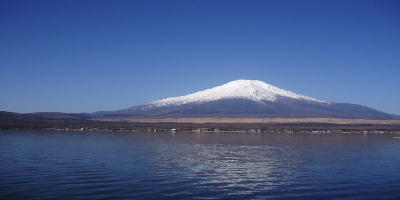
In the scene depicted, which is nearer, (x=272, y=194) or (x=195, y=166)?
(x=272, y=194)

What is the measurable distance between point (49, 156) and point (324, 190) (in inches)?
847

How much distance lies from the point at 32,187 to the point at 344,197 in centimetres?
1535

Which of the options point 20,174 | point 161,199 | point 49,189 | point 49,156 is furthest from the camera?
point 49,156

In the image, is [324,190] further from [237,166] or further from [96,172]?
[96,172]

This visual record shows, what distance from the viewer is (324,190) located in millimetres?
21766

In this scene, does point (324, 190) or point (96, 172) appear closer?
point (324, 190)

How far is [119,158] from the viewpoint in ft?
108

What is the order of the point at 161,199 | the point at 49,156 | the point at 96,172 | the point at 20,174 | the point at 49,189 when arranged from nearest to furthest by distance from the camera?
1. the point at 161,199
2. the point at 49,189
3. the point at 20,174
4. the point at 96,172
5. the point at 49,156

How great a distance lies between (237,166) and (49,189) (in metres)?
14.2

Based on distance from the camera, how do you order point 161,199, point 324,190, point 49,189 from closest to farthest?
point 161,199
point 49,189
point 324,190

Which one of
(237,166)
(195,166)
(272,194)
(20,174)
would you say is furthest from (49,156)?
(272,194)

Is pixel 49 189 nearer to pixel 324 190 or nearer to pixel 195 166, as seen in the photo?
pixel 195 166

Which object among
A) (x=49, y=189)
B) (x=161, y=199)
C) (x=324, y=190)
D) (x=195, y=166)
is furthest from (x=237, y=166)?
(x=49, y=189)

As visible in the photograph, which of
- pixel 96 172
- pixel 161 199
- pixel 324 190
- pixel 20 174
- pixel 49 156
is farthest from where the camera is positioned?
pixel 49 156
